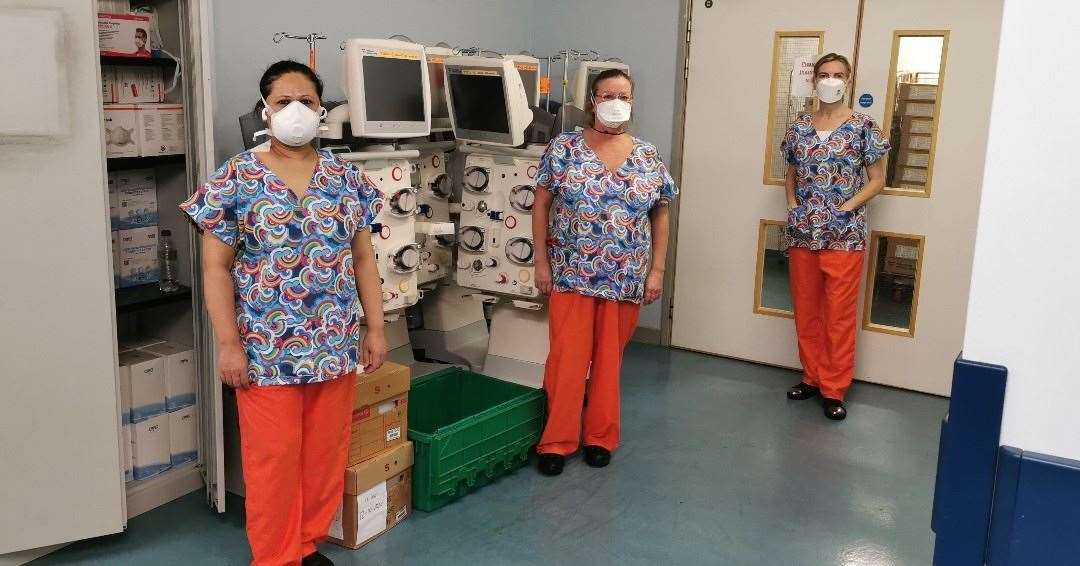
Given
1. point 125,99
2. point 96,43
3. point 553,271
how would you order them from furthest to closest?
point 553,271 < point 125,99 < point 96,43

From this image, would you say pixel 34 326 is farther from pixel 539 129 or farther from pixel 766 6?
pixel 766 6

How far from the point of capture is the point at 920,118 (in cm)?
435

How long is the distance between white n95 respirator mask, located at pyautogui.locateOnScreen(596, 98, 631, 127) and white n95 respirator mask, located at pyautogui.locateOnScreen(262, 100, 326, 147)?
1.22 metres

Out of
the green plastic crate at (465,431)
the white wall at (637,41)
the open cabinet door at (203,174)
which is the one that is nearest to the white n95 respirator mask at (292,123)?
the open cabinet door at (203,174)

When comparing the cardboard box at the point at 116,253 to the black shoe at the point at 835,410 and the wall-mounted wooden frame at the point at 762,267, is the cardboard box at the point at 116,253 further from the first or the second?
the wall-mounted wooden frame at the point at 762,267

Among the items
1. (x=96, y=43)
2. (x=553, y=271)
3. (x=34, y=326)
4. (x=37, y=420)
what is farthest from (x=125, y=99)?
(x=553, y=271)

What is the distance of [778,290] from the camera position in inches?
191

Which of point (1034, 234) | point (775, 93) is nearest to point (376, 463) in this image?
point (1034, 234)

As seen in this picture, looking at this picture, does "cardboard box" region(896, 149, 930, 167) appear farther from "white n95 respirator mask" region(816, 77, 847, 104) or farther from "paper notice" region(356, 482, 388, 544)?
"paper notice" region(356, 482, 388, 544)

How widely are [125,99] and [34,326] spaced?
2.69ft

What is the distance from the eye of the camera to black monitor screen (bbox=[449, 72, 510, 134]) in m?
3.50

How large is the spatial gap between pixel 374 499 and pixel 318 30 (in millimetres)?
2090

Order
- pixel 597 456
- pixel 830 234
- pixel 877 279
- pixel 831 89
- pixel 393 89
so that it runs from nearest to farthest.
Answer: pixel 393 89 < pixel 597 456 < pixel 831 89 < pixel 830 234 < pixel 877 279

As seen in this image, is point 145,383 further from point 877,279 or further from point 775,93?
point 877,279
